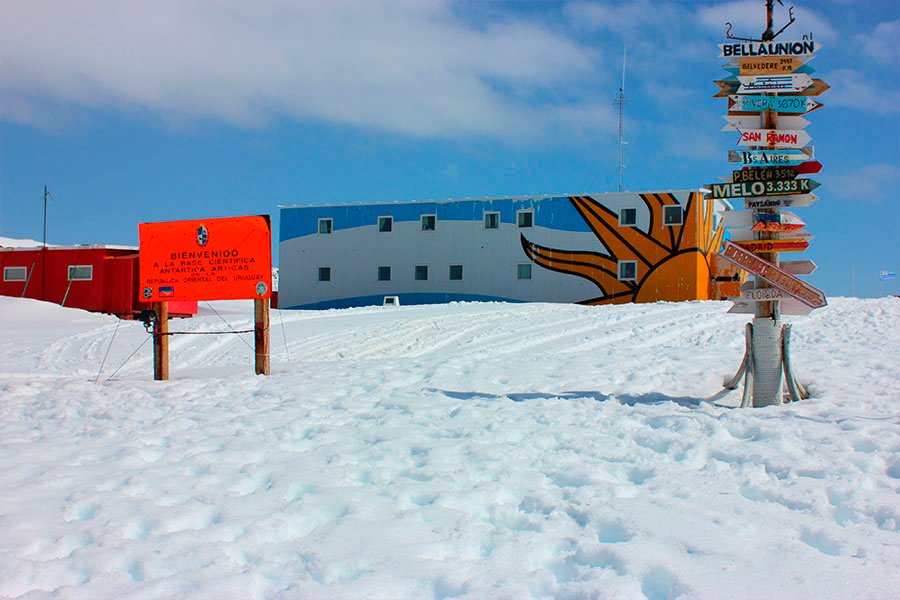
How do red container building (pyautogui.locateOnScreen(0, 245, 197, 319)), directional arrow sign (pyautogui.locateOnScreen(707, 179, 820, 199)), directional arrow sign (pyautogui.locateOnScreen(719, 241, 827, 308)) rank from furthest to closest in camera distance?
red container building (pyautogui.locateOnScreen(0, 245, 197, 319)) < directional arrow sign (pyautogui.locateOnScreen(707, 179, 820, 199)) < directional arrow sign (pyautogui.locateOnScreen(719, 241, 827, 308))

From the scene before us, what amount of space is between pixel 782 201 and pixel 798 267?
0.71 metres

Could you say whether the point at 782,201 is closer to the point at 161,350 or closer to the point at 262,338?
the point at 262,338

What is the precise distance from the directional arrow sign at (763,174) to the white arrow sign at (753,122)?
430mm

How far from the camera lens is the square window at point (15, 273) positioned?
32500 millimetres

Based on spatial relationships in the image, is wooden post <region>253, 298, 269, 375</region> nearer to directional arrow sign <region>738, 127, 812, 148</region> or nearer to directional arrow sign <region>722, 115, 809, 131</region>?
directional arrow sign <region>722, 115, 809, 131</region>

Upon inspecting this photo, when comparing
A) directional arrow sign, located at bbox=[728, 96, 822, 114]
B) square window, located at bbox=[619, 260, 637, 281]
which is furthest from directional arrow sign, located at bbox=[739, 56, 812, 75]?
square window, located at bbox=[619, 260, 637, 281]

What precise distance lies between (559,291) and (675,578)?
28.4 metres

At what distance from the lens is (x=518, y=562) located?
3.88 metres

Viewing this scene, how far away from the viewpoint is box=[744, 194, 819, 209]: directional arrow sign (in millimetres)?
7465

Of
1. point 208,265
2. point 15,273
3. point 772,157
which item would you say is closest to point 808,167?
point 772,157

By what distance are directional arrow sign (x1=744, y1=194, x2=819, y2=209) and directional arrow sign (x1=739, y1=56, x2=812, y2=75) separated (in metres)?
1.27

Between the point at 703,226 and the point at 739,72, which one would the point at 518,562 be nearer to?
the point at 739,72

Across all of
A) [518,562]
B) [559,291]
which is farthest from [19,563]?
[559,291]

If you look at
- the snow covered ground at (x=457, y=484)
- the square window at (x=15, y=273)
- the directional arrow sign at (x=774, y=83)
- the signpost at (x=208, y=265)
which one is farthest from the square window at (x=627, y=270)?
the square window at (x=15, y=273)
